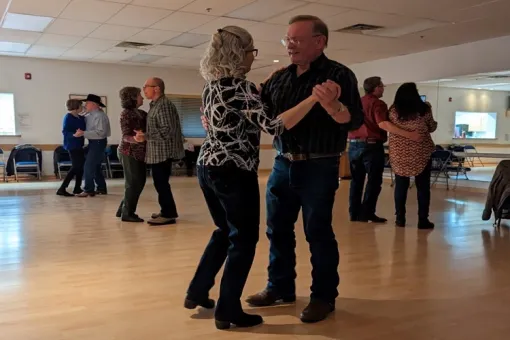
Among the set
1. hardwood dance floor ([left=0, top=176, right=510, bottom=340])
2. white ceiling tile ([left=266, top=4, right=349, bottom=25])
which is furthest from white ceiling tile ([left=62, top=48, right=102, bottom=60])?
hardwood dance floor ([left=0, top=176, right=510, bottom=340])

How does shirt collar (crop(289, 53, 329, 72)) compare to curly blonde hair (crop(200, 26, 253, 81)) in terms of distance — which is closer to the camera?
curly blonde hair (crop(200, 26, 253, 81))

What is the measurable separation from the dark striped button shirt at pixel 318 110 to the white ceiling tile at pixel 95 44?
7041mm

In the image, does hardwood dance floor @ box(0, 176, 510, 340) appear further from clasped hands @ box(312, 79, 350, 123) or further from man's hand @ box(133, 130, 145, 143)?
clasped hands @ box(312, 79, 350, 123)

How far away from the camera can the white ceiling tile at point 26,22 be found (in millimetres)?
7035

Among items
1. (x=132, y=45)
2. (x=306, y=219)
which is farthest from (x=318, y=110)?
(x=132, y=45)

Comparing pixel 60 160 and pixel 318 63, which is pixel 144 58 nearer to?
pixel 60 160

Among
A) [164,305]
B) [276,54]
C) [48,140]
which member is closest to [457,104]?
[276,54]

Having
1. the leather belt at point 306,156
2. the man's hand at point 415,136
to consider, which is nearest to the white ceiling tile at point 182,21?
the man's hand at point 415,136

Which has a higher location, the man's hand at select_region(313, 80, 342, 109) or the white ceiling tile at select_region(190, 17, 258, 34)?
the white ceiling tile at select_region(190, 17, 258, 34)

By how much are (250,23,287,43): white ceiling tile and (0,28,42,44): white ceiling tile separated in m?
3.63

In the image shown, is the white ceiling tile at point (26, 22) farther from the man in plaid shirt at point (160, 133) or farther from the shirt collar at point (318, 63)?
the shirt collar at point (318, 63)

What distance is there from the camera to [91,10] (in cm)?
654

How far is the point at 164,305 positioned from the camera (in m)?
2.67

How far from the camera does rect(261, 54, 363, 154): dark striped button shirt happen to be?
92.0 inches
